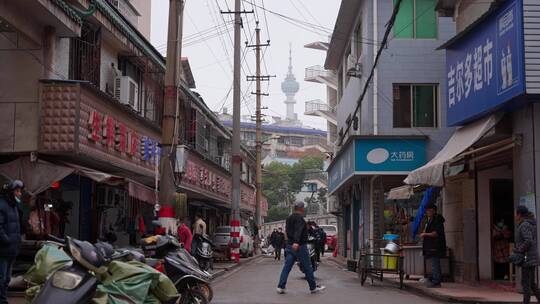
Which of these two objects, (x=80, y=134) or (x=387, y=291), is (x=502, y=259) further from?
(x=80, y=134)

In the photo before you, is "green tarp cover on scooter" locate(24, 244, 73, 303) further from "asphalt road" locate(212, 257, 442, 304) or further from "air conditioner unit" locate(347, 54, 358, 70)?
"air conditioner unit" locate(347, 54, 358, 70)

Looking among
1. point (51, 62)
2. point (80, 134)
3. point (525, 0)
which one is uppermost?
point (525, 0)

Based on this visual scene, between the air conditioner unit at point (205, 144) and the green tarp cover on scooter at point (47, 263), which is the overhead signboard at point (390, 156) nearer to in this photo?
the air conditioner unit at point (205, 144)

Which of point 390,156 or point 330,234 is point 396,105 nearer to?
point 390,156

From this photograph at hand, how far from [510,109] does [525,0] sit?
2.24 metres

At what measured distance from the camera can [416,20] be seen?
24641 millimetres

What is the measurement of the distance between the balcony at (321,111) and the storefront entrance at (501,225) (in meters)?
32.4

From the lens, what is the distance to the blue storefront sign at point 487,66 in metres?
12.6

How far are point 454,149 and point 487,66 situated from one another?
→ 194cm

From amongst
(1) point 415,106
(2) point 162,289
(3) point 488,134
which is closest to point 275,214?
(1) point 415,106

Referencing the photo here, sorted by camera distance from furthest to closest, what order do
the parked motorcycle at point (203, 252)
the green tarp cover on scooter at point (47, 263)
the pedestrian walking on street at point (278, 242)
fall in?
1. the pedestrian walking on street at point (278, 242)
2. the parked motorcycle at point (203, 252)
3. the green tarp cover on scooter at point (47, 263)

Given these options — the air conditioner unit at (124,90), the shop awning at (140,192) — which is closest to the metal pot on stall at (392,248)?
the shop awning at (140,192)

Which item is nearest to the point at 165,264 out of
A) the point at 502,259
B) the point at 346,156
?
the point at 502,259

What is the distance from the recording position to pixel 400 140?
23922 mm
